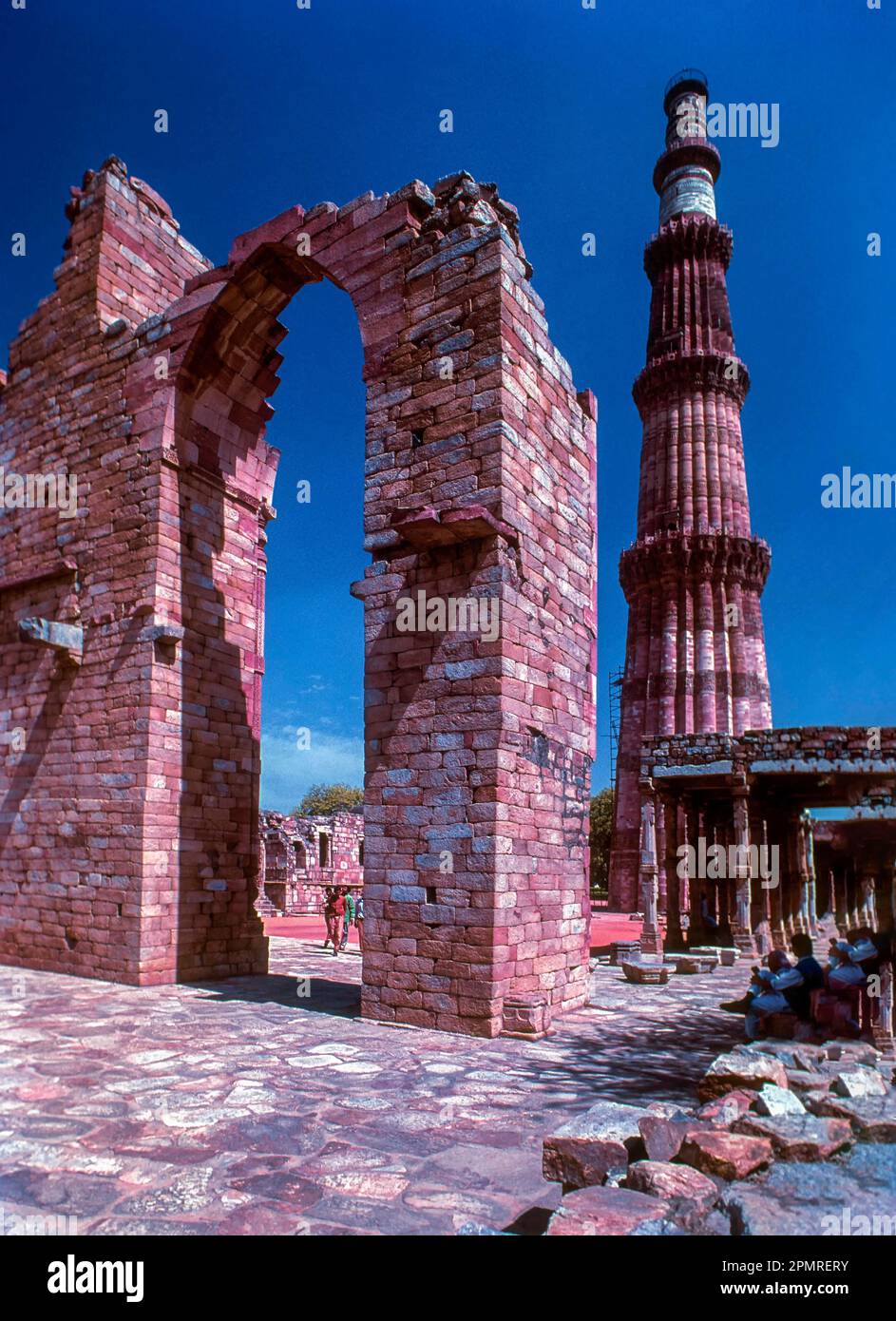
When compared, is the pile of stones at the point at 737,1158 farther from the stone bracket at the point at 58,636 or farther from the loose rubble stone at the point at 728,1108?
the stone bracket at the point at 58,636

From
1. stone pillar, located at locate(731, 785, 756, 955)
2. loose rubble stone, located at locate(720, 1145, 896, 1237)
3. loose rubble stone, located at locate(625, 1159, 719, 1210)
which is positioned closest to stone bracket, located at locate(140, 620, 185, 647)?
loose rubble stone, located at locate(625, 1159, 719, 1210)

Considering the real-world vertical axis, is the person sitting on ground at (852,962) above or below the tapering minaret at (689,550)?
below

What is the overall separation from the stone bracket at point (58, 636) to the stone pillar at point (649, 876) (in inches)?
403

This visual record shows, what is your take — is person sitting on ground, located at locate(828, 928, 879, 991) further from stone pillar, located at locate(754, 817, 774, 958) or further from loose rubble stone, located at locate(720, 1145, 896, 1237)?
stone pillar, located at locate(754, 817, 774, 958)

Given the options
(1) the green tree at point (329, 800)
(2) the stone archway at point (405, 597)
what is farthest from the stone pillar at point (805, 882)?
(1) the green tree at point (329, 800)

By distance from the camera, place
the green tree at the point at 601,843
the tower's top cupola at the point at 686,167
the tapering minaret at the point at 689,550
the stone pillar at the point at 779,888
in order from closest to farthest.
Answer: the stone pillar at the point at 779,888 → the tapering minaret at the point at 689,550 → the tower's top cupola at the point at 686,167 → the green tree at the point at 601,843

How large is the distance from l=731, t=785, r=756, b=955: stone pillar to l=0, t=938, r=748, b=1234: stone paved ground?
7.61 m

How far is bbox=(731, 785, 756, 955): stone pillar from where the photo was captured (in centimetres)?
1602

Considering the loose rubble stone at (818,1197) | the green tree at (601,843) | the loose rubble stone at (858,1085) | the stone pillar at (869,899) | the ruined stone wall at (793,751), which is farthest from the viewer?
the green tree at (601,843)

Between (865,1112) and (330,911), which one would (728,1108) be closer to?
(865,1112)

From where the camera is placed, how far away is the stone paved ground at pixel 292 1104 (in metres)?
3.59

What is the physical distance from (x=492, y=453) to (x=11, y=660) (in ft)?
25.1
